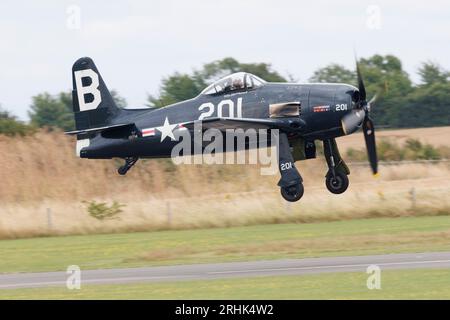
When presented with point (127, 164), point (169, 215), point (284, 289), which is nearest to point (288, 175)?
point (127, 164)

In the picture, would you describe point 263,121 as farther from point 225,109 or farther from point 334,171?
point 334,171

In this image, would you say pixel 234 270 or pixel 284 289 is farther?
pixel 234 270

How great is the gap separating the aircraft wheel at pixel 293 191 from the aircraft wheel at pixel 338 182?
1.36 meters

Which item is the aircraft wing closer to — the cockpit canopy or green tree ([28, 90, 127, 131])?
the cockpit canopy

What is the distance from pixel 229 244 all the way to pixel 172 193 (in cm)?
1358

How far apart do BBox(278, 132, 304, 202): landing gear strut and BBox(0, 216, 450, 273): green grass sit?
175 cm

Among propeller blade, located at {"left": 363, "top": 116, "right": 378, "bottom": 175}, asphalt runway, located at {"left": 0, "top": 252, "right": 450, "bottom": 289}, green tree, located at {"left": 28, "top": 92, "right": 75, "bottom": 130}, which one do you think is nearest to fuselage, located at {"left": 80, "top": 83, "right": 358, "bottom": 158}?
propeller blade, located at {"left": 363, "top": 116, "right": 378, "bottom": 175}

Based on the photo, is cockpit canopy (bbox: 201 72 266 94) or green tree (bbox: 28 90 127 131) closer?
cockpit canopy (bbox: 201 72 266 94)

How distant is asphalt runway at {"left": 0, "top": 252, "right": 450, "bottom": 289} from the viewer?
23.4m

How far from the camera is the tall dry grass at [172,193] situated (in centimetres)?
3791

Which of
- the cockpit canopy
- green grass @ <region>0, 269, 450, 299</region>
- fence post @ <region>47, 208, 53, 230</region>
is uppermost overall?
the cockpit canopy

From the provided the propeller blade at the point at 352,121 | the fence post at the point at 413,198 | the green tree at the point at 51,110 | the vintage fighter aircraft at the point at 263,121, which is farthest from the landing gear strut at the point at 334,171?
the green tree at the point at 51,110

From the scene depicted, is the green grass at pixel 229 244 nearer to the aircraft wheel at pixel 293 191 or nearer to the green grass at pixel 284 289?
the aircraft wheel at pixel 293 191

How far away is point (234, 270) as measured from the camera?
2438 cm
